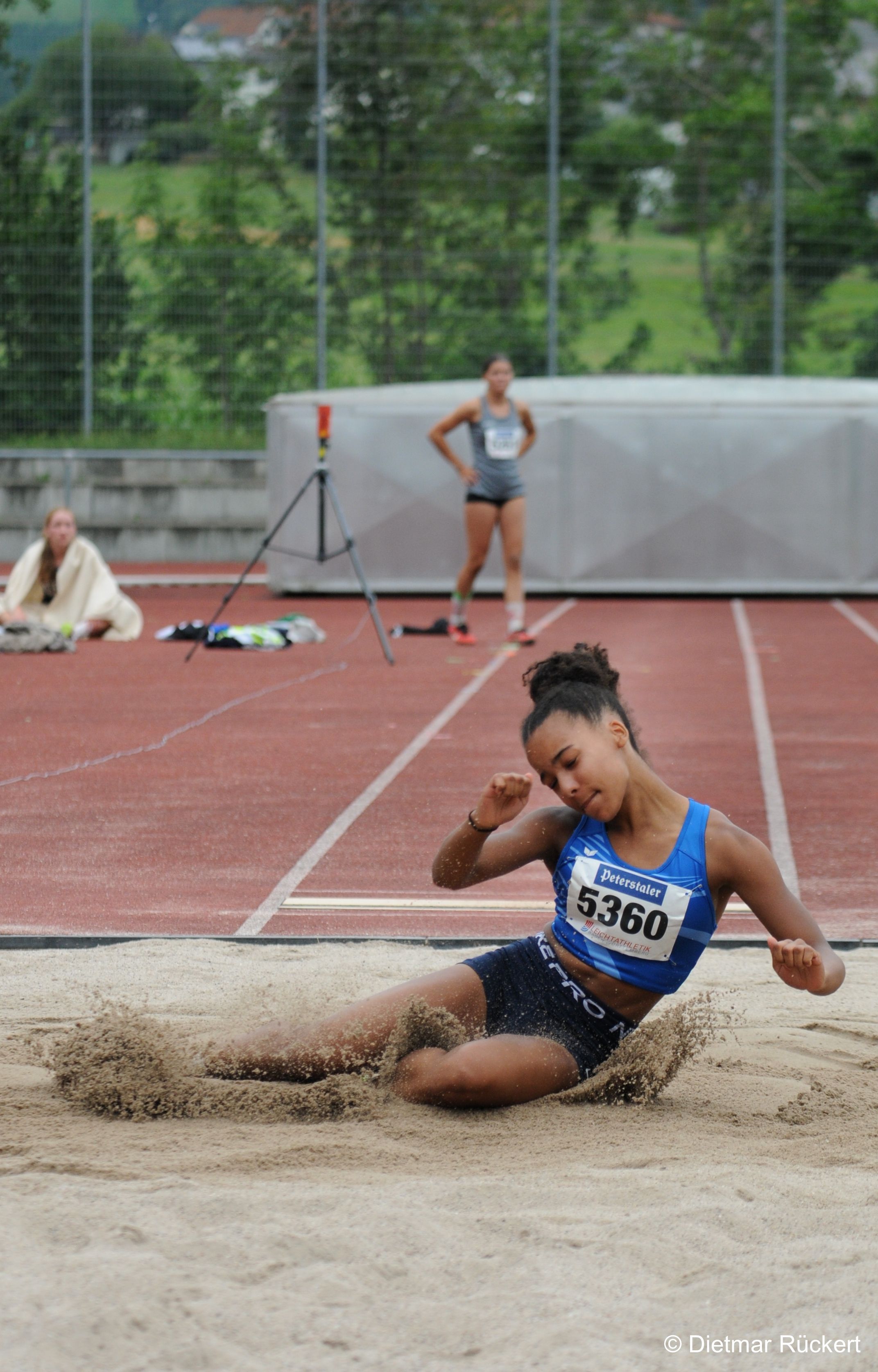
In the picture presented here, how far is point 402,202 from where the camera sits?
1884cm

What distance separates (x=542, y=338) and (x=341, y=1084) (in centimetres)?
1663

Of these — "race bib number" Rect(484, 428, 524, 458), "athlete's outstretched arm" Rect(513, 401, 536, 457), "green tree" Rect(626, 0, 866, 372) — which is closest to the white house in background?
"green tree" Rect(626, 0, 866, 372)

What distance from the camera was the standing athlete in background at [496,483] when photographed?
1165cm

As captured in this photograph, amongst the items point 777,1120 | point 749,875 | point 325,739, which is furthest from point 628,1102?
point 325,739

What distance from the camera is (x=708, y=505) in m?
16.5

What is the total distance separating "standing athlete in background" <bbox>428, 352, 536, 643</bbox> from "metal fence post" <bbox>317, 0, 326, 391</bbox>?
7225 millimetres

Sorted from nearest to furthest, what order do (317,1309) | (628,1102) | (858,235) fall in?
(317,1309) < (628,1102) < (858,235)

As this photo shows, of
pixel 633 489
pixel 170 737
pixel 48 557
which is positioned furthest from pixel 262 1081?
pixel 633 489

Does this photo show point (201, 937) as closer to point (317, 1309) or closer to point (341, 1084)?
point (341, 1084)

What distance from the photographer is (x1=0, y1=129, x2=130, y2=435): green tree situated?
61.1 ft

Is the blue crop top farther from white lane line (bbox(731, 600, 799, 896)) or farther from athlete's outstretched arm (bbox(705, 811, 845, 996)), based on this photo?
white lane line (bbox(731, 600, 799, 896))

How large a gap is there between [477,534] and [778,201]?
9247 millimetres

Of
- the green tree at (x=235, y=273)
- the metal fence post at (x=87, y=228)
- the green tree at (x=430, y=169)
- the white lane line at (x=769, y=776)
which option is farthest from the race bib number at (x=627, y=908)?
the metal fence post at (x=87, y=228)

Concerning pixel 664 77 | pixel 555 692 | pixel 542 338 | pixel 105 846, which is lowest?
pixel 105 846
